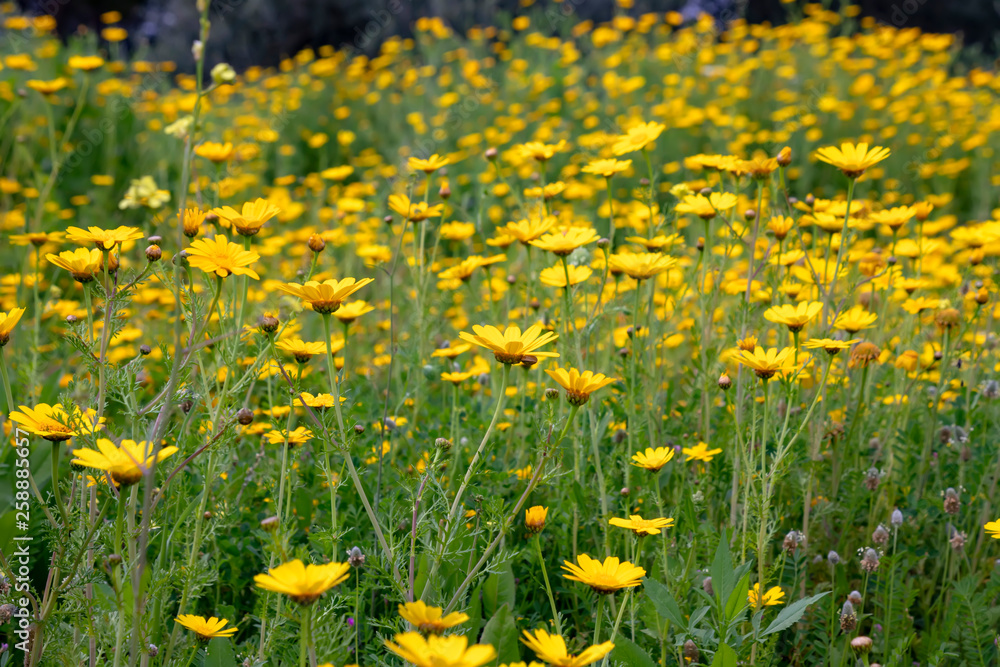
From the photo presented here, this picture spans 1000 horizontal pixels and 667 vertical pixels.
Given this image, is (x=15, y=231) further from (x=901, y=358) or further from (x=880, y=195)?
(x=880, y=195)

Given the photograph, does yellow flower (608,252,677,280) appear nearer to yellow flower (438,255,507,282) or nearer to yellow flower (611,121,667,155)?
yellow flower (611,121,667,155)

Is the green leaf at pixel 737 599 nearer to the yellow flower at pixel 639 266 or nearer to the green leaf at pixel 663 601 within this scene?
the green leaf at pixel 663 601

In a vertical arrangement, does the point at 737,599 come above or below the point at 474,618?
above

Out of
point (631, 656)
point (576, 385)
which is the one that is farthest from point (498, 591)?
point (576, 385)

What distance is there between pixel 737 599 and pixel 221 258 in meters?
0.92

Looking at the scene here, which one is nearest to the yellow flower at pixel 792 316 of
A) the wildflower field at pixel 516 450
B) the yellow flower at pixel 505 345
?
the wildflower field at pixel 516 450

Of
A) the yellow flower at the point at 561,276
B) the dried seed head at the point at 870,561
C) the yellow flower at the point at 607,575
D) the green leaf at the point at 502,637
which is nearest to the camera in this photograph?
the yellow flower at the point at 607,575

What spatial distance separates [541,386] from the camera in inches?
73.0

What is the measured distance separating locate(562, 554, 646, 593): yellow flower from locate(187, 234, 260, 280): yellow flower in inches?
22.9

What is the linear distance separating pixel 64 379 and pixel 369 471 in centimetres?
93

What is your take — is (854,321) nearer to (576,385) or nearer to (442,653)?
(576,385)

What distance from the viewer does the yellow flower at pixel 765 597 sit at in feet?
4.27

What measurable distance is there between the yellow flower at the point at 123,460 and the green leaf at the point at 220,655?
1.26ft

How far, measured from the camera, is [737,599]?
3.92 ft
